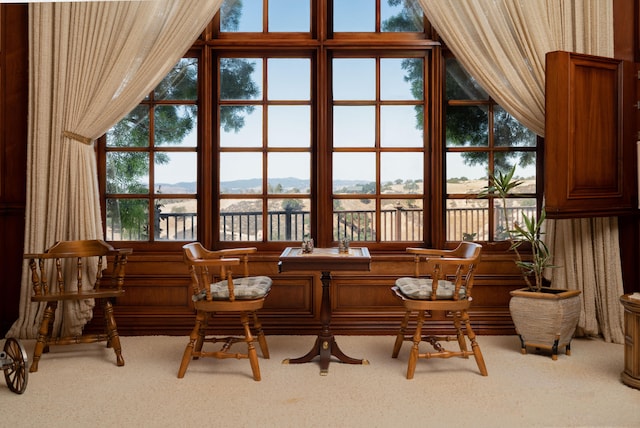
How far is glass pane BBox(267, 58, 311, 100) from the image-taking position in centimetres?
464

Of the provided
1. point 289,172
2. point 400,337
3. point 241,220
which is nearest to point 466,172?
point 289,172

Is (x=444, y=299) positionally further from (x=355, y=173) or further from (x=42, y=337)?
(x=42, y=337)

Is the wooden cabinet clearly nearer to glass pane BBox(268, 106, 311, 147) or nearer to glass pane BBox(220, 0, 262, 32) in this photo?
glass pane BBox(268, 106, 311, 147)

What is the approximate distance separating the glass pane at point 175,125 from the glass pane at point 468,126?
211 centimetres

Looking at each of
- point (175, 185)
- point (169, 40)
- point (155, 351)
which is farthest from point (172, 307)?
point (169, 40)

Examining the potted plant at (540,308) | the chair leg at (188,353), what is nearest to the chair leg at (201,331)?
the chair leg at (188,353)

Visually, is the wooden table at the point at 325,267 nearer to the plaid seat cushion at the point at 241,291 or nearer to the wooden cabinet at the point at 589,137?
the plaid seat cushion at the point at 241,291

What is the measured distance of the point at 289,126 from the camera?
4.66 meters

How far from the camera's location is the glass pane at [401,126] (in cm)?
464

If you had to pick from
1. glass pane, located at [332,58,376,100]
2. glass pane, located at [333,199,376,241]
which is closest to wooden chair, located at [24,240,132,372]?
glass pane, located at [333,199,376,241]

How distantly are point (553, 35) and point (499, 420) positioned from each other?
2.98 metres

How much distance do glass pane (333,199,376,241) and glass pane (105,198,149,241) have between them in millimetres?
1586

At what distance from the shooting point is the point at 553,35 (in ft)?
14.1

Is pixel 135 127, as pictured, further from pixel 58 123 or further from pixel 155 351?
pixel 155 351
